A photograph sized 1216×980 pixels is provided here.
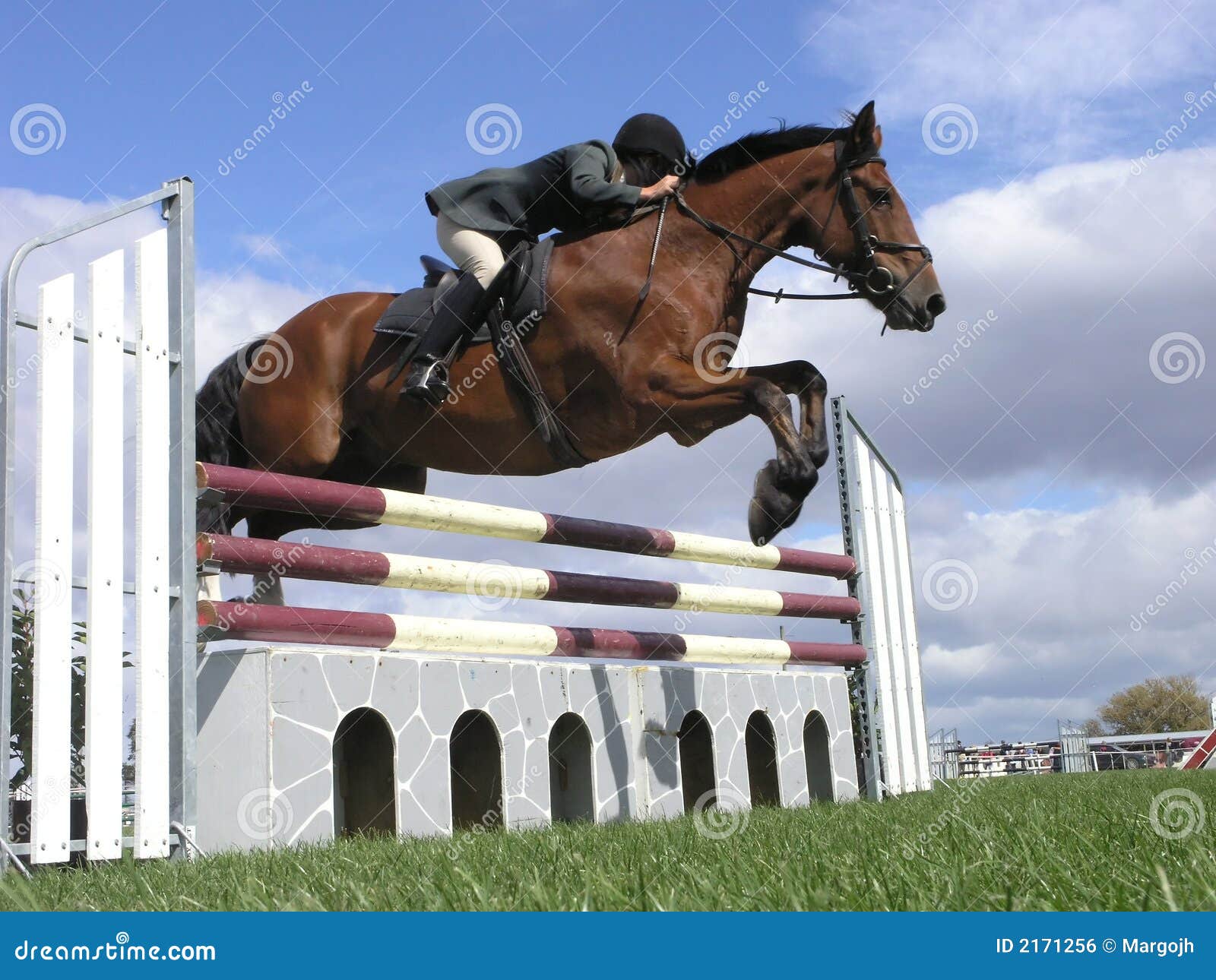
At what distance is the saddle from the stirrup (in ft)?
0.44

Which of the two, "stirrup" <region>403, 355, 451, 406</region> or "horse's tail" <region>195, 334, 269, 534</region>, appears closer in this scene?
"stirrup" <region>403, 355, 451, 406</region>

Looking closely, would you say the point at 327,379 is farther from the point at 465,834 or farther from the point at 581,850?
the point at 581,850

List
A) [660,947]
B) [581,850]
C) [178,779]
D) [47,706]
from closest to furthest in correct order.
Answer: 1. [660,947]
2. [581,850]
3. [47,706]
4. [178,779]

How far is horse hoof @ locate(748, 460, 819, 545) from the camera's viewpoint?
427 centimetres

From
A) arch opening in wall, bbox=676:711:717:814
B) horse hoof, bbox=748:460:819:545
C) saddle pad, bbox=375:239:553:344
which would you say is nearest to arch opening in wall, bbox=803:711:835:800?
arch opening in wall, bbox=676:711:717:814

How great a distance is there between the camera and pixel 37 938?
1.66m

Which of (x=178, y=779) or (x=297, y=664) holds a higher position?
(x=297, y=664)

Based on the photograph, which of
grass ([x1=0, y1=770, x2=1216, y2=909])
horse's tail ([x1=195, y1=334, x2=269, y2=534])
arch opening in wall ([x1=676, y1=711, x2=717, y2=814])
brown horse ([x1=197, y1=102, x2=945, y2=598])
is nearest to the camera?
grass ([x1=0, y1=770, x2=1216, y2=909])

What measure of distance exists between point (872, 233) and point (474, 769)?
2.88 meters

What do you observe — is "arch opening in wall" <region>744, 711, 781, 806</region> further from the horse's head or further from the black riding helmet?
the black riding helmet

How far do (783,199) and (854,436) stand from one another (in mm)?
2029

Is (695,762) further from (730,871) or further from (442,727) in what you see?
(730,871)

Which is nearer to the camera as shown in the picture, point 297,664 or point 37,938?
point 37,938

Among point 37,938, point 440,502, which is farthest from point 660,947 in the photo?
point 440,502
